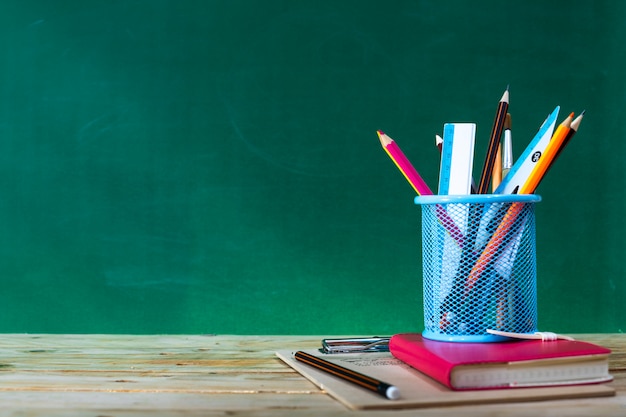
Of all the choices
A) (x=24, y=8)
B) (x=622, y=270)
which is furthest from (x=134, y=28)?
(x=622, y=270)

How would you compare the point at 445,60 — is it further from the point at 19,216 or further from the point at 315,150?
the point at 19,216

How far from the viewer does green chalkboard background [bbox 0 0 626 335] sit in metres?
1.34

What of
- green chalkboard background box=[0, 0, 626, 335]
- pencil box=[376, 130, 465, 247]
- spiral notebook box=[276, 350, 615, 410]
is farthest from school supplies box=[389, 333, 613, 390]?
green chalkboard background box=[0, 0, 626, 335]

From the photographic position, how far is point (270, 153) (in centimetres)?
134

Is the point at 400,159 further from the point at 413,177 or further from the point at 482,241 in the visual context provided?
the point at 482,241

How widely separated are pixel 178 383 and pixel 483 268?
0.37 metres

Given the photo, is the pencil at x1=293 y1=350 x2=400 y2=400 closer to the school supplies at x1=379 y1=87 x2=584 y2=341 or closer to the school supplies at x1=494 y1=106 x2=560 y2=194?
the school supplies at x1=379 y1=87 x2=584 y2=341

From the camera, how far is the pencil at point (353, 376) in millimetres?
630

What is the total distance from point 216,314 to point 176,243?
16 cm

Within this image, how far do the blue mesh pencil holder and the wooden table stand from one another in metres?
0.14

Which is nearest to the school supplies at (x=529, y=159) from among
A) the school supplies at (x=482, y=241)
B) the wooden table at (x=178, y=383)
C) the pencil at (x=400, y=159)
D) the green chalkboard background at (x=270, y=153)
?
the school supplies at (x=482, y=241)

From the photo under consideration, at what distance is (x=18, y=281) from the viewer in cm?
133

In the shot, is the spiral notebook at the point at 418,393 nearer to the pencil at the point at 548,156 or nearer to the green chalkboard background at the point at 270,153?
the pencil at the point at 548,156

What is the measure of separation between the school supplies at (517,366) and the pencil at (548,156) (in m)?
0.19
